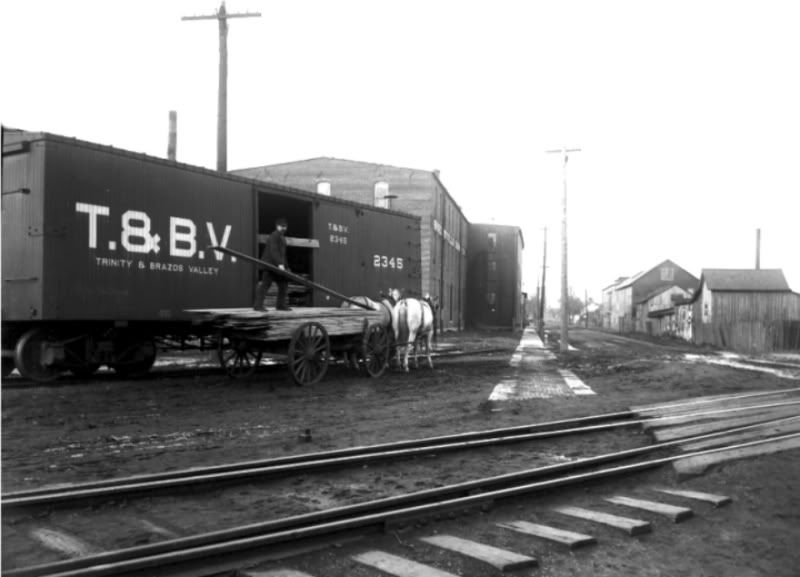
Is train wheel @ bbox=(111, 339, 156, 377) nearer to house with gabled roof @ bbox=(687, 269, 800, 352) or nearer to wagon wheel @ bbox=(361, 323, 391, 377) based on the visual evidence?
wagon wheel @ bbox=(361, 323, 391, 377)

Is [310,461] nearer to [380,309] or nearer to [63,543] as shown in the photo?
[63,543]

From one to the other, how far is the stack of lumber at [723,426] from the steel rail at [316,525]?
98 cm

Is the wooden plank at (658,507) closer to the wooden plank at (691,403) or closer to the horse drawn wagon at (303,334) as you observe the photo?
the wooden plank at (691,403)

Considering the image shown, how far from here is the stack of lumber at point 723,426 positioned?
6.97 meters

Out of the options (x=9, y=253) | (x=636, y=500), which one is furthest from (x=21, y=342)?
Answer: (x=636, y=500)

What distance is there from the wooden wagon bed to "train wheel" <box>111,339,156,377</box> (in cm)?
152

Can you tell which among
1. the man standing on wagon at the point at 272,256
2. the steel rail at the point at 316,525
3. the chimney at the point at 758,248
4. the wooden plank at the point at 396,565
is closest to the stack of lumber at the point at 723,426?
the steel rail at the point at 316,525

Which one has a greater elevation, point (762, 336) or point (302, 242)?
point (302, 242)

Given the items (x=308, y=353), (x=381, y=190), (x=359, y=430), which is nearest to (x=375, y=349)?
(x=308, y=353)

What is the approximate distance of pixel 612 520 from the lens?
488cm

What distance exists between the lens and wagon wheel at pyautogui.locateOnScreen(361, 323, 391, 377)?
14.4 meters

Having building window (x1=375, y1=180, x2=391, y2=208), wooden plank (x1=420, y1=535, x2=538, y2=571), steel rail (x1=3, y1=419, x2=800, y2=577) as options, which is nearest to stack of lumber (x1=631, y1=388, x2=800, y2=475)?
steel rail (x1=3, y1=419, x2=800, y2=577)

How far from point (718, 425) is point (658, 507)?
4.13 m

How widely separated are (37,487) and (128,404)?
479 centimetres
